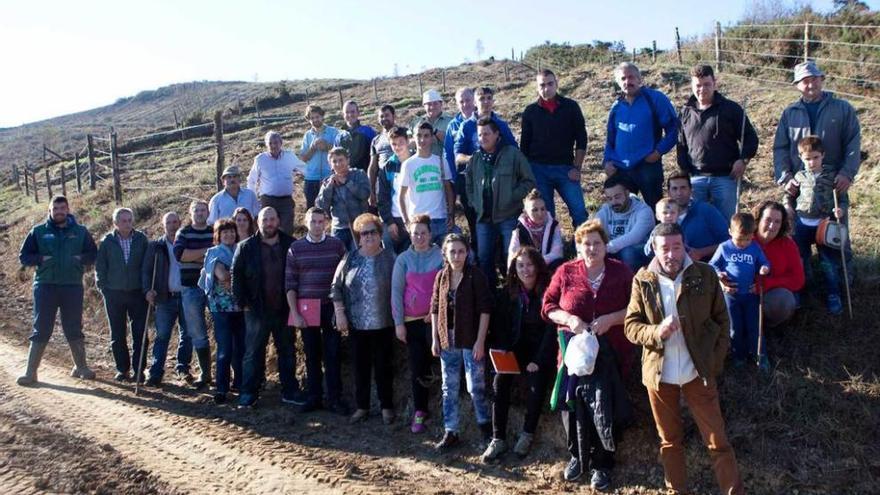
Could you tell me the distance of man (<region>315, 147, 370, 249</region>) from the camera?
7605mm

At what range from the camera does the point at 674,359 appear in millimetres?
4898

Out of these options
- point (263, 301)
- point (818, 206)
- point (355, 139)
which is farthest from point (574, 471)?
point (355, 139)

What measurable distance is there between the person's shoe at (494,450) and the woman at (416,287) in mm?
1025

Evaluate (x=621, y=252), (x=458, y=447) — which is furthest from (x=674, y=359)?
(x=458, y=447)

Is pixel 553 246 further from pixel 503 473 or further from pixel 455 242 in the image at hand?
pixel 503 473

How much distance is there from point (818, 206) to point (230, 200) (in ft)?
21.0

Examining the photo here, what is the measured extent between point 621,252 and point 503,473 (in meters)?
2.18

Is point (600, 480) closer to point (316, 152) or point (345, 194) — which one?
point (345, 194)

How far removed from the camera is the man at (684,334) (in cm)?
480

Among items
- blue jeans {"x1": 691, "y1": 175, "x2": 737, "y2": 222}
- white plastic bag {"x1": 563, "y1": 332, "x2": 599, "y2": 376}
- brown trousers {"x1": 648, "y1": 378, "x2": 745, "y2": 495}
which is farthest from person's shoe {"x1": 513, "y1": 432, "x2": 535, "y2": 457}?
blue jeans {"x1": 691, "y1": 175, "x2": 737, "y2": 222}

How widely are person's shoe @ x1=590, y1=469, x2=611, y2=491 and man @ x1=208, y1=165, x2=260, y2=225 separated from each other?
17.0 ft

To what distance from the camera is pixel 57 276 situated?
890 cm

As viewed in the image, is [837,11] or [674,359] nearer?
[674,359]

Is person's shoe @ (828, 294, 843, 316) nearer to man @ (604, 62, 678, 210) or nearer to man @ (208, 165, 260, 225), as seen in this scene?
man @ (604, 62, 678, 210)
